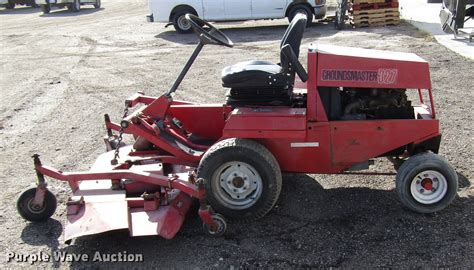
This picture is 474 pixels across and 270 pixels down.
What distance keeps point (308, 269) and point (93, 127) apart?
4.08m

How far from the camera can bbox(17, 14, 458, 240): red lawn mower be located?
3.72 meters

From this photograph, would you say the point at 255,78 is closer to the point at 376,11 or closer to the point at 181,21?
the point at 376,11

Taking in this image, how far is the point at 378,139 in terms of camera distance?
3848mm

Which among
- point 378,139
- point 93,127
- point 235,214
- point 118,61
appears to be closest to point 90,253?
point 235,214

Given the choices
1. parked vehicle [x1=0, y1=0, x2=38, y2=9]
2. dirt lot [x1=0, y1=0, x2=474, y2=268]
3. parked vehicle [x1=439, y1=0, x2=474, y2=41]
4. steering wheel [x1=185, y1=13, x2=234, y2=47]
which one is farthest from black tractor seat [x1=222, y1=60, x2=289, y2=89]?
parked vehicle [x1=0, y1=0, x2=38, y2=9]

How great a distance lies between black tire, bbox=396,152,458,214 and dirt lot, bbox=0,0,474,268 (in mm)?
108

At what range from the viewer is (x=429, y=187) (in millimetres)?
3809

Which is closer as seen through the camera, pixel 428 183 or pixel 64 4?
pixel 428 183

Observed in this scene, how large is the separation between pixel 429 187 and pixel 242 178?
4.81 feet

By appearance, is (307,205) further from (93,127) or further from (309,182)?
(93,127)

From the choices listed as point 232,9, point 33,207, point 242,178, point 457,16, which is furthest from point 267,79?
point 232,9

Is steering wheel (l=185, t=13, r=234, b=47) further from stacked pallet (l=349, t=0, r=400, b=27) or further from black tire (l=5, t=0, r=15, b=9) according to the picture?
black tire (l=5, t=0, r=15, b=9)

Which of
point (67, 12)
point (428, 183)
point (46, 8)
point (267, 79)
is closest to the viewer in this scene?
point (428, 183)

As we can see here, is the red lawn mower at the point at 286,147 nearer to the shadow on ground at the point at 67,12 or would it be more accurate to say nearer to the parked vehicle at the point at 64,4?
the shadow on ground at the point at 67,12
